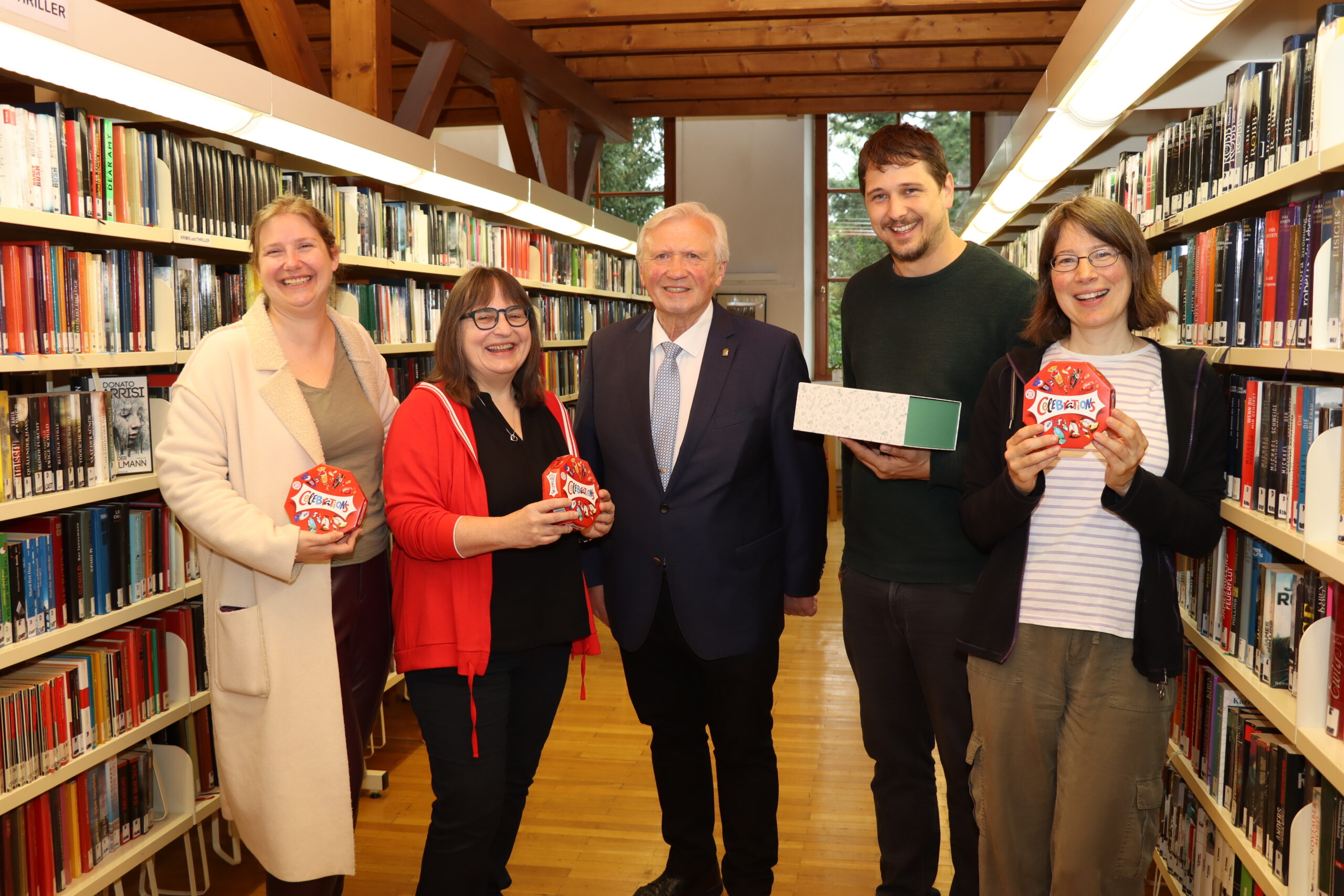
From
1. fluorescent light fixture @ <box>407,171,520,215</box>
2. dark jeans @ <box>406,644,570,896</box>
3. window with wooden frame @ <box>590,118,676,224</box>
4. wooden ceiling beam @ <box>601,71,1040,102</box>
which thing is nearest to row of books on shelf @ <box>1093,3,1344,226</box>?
dark jeans @ <box>406,644,570,896</box>

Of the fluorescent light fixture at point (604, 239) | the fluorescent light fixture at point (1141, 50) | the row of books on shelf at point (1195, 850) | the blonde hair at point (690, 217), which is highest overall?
the fluorescent light fixture at point (604, 239)

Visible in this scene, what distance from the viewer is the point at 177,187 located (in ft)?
9.29

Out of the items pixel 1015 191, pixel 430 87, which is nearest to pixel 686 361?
pixel 1015 191

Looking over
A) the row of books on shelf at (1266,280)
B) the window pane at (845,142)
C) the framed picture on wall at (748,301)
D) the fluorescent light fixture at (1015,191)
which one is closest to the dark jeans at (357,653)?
the row of books on shelf at (1266,280)

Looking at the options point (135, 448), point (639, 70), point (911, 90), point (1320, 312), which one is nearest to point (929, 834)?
point (1320, 312)

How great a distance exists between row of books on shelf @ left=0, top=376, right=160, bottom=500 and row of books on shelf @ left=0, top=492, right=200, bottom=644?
0.36ft

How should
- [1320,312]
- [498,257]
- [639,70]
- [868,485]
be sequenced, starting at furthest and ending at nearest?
[639,70]
[498,257]
[868,485]
[1320,312]

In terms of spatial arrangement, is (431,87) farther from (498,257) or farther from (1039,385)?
(1039,385)

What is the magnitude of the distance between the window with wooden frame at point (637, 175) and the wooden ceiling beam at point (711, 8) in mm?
5341

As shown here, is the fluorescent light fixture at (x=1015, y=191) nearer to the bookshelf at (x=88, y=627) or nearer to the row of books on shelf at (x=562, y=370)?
the row of books on shelf at (x=562, y=370)

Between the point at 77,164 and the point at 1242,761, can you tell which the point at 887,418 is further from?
the point at 77,164

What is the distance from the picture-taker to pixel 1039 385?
1814 millimetres

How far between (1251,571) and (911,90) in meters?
7.00

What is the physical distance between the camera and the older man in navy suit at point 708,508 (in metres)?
2.48
